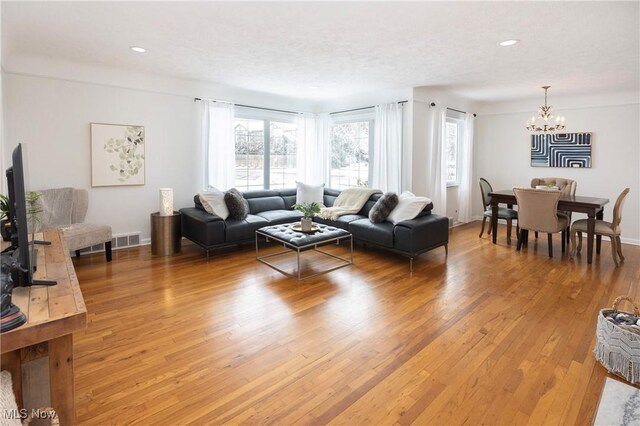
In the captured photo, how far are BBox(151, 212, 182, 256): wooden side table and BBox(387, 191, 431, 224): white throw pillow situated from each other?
2977 millimetres

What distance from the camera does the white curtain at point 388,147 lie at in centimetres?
593

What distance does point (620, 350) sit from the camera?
7.38 ft

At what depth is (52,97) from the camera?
14.4ft

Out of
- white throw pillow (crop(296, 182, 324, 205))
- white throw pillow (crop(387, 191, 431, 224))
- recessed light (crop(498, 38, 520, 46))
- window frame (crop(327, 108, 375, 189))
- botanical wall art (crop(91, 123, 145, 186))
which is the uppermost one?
recessed light (crop(498, 38, 520, 46))

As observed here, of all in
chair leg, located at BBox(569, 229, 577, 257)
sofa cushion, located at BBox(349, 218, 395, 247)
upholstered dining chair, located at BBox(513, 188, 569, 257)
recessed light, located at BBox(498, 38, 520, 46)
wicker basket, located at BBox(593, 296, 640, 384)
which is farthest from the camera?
chair leg, located at BBox(569, 229, 577, 257)

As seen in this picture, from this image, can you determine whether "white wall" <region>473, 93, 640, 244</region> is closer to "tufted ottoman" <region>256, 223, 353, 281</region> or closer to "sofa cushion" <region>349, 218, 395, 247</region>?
"sofa cushion" <region>349, 218, 395, 247</region>

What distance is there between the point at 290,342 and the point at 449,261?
286cm

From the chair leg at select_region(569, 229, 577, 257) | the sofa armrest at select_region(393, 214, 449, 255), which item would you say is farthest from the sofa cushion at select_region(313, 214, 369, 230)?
the chair leg at select_region(569, 229, 577, 257)

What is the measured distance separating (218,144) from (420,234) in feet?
11.4

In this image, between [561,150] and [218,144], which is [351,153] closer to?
[218,144]

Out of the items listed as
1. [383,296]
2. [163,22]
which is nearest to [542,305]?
[383,296]

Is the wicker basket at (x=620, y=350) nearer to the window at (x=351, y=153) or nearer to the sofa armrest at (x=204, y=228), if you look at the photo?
the sofa armrest at (x=204, y=228)

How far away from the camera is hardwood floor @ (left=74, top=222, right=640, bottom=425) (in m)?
1.97

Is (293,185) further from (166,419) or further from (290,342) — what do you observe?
(166,419)
